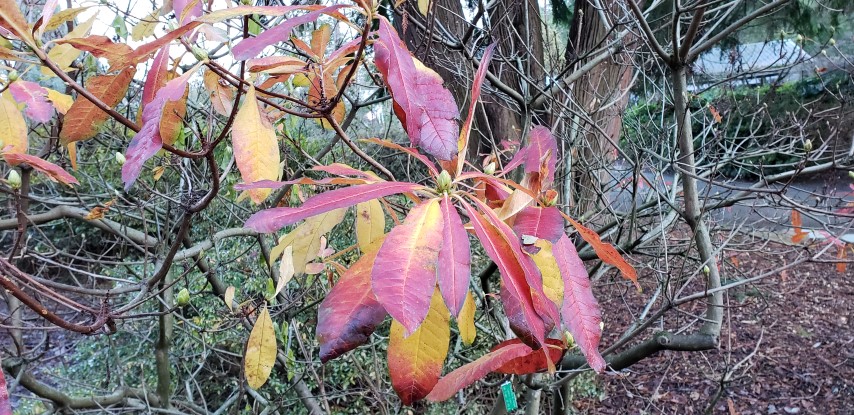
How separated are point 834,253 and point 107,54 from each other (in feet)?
23.1

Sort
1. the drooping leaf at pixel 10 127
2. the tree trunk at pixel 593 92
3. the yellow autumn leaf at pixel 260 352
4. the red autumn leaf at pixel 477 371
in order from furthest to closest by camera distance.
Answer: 1. the tree trunk at pixel 593 92
2. the drooping leaf at pixel 10 127
3. the yellow autumn leaf at pixel 260 352
4. the red autumn leaf at pixel 477 371

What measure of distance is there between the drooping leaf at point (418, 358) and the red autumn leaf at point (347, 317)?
45 mm

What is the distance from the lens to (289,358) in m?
1.67

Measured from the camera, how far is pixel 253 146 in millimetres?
673

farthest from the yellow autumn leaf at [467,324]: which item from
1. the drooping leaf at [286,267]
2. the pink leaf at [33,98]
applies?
the pink leaf at [33,98]

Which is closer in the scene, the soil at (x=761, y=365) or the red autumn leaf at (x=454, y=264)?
the red autumn leaf at (x=454, y=264)

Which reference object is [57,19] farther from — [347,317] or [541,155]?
[541,155]

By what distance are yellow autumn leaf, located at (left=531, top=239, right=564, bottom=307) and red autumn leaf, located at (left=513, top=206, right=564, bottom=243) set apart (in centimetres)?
3

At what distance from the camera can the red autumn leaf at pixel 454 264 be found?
490 mm

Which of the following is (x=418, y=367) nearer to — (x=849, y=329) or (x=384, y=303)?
(x=384, y=303)

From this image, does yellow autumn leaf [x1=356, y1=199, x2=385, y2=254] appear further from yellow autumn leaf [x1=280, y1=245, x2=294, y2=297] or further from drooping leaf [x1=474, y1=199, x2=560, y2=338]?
drooping leaf [x1=474, y1=199, x2=560, y2=338]

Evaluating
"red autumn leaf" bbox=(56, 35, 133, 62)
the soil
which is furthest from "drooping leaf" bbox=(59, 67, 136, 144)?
the soil

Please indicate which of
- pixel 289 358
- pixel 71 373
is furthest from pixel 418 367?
pixel 71 373

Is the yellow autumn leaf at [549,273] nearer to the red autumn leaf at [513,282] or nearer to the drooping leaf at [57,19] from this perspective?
the red autumn leaf at [513,282]
